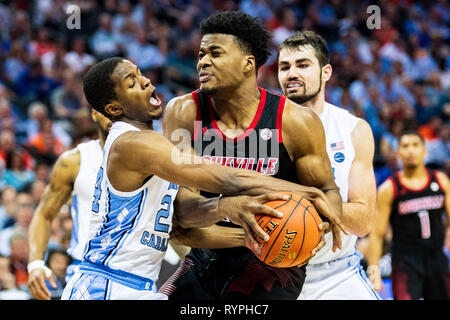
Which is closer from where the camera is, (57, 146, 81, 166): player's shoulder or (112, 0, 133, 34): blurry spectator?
(57, 146, 81, 166): player's shoulder

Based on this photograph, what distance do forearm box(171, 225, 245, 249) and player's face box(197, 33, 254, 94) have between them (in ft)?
2.57

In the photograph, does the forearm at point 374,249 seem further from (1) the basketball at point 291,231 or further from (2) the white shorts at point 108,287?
(2) the white shorts at point 108,287

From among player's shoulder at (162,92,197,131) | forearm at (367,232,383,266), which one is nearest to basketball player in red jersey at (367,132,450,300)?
forearm at (367,232,383,266)

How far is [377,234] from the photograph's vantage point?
6.10 meters

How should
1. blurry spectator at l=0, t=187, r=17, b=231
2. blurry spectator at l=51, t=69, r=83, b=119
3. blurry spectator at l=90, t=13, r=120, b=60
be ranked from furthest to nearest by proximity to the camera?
blurry spectator at l=90, t=13, r=120, b=60
blurry spectator at l=51, t=69, r=83, b=119
blurry spectator at l=0, t=187, r=17, b=231

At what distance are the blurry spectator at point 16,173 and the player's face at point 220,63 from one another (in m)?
5.02

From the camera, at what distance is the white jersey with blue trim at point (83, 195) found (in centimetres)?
469

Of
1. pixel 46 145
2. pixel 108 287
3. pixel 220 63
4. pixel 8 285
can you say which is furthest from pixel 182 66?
pixel 108 287

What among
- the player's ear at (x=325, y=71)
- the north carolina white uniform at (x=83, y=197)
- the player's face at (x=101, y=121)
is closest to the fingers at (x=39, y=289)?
the north carolina white uniform at (x=83, y=197)

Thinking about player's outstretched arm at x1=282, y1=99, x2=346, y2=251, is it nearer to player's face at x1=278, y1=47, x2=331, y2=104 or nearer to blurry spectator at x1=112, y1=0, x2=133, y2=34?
player's face at x1=278, y1=47, x2=331, y2=104

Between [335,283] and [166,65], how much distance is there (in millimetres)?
7019

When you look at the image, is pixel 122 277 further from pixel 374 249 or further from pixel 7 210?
pixel 7 210

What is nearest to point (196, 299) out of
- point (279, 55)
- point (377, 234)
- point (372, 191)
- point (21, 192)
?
point (372, 191)

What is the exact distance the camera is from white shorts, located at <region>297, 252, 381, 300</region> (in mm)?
4125
